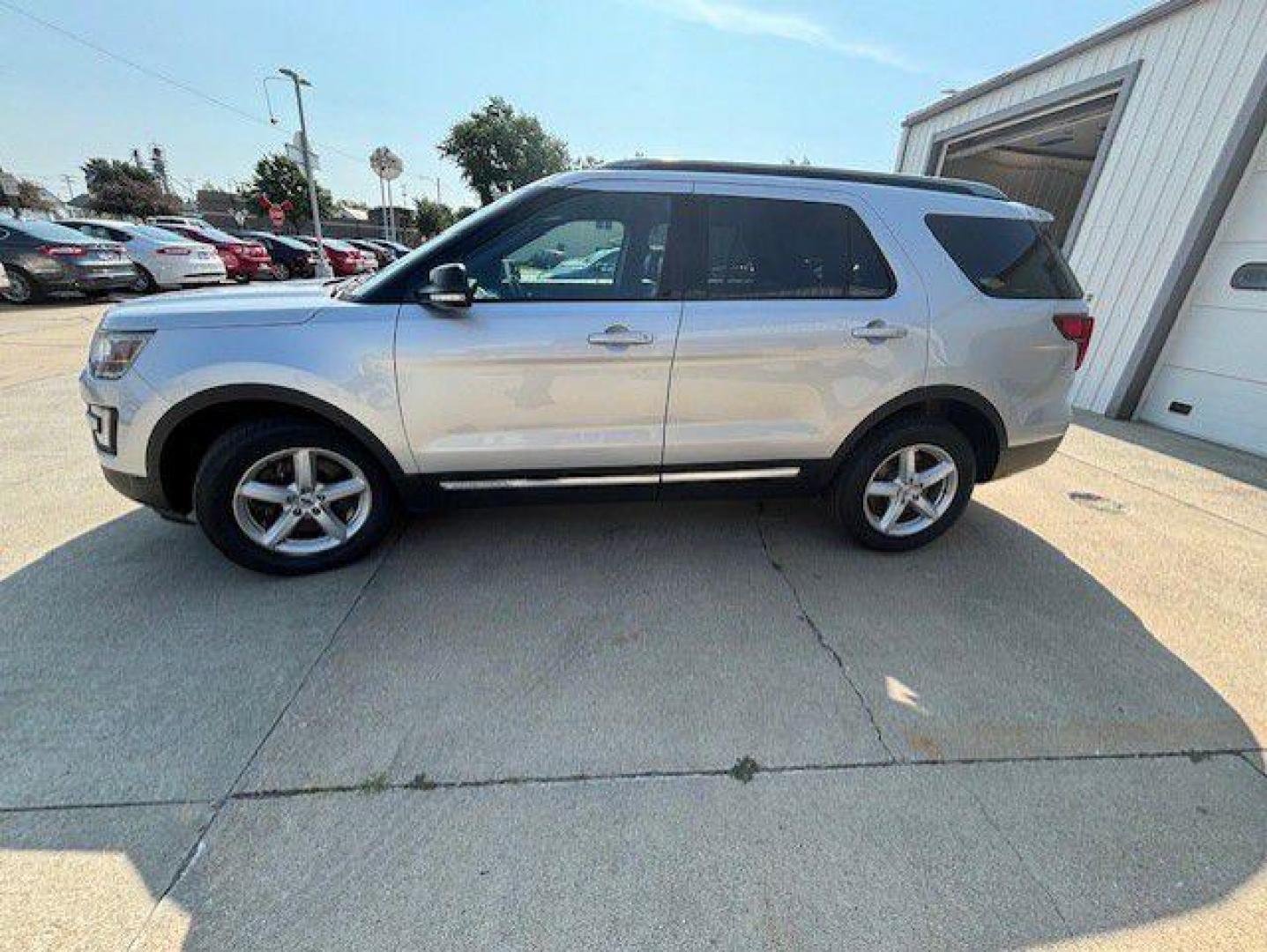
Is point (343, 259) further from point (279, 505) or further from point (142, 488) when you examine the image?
point (279, 505)

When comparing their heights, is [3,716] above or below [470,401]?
below

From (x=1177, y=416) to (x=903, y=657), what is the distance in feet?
19.8

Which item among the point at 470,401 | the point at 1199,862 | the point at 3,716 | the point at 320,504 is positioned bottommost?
the point at 3,716

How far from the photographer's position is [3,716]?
6.88 ft

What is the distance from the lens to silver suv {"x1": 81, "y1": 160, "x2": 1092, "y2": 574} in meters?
2.63


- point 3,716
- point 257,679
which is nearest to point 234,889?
point 257,679

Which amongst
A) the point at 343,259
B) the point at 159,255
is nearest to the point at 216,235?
the point at 343,259

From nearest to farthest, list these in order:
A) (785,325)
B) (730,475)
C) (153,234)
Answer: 1. (785,325)
2. (730,475)
3. (153,234)

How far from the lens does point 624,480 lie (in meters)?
3.01

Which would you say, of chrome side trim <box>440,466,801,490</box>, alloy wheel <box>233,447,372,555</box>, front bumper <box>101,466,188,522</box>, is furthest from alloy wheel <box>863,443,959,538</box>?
front bumper <box>101,466,188,522</box>

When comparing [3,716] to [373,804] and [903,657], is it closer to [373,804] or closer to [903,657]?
[373,804]

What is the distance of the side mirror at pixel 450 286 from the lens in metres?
2.48

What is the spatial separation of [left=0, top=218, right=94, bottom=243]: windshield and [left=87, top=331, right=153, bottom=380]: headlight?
37.5ft

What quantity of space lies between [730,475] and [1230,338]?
600cm
